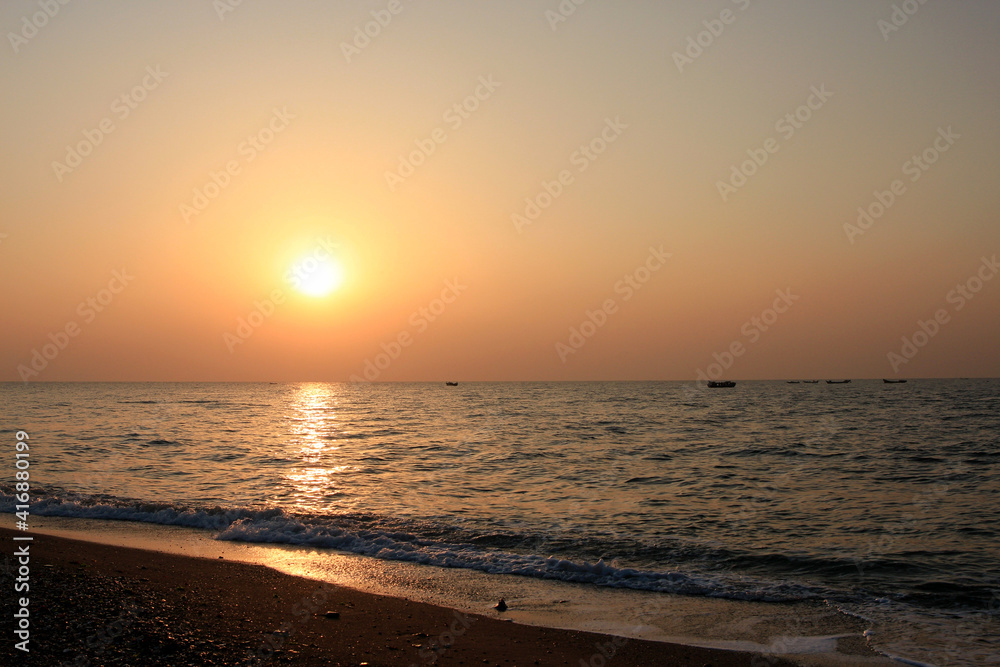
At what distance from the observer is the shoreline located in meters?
8.64

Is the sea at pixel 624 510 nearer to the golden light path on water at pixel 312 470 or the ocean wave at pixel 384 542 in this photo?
the ocean wave at pixel 384 542

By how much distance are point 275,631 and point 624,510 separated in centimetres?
1424

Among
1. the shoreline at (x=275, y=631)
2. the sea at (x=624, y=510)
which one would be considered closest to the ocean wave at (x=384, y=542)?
the sea at (x=624, y=510)

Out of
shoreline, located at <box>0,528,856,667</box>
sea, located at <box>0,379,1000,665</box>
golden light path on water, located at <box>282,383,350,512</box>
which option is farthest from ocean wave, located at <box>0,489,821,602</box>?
shoreline, located at <box>0,528,856,667</box>

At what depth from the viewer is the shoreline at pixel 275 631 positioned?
864cm

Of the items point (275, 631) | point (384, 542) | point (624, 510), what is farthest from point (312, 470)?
point (275, 631)

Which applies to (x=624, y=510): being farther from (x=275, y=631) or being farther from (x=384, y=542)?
(x=275, y=631)

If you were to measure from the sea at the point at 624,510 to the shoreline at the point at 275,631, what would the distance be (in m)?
2.19

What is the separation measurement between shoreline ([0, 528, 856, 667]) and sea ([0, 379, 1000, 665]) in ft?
7.18

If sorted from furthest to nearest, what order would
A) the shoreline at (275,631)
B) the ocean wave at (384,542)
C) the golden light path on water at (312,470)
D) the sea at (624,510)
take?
Result: the golden light path on water at (312,470), the ocean wave at (384,542), the sea at (624,510), the shoreline at (275,631)

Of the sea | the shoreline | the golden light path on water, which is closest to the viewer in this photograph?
the shoreline

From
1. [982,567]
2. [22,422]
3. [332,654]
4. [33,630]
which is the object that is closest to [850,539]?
[982,567]

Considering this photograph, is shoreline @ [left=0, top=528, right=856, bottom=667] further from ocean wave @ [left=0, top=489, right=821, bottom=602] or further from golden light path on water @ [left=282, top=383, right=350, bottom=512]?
golden light path on water @ [left=282, top=383, right=350, bottom=512]

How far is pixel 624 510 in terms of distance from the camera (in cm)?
2175
